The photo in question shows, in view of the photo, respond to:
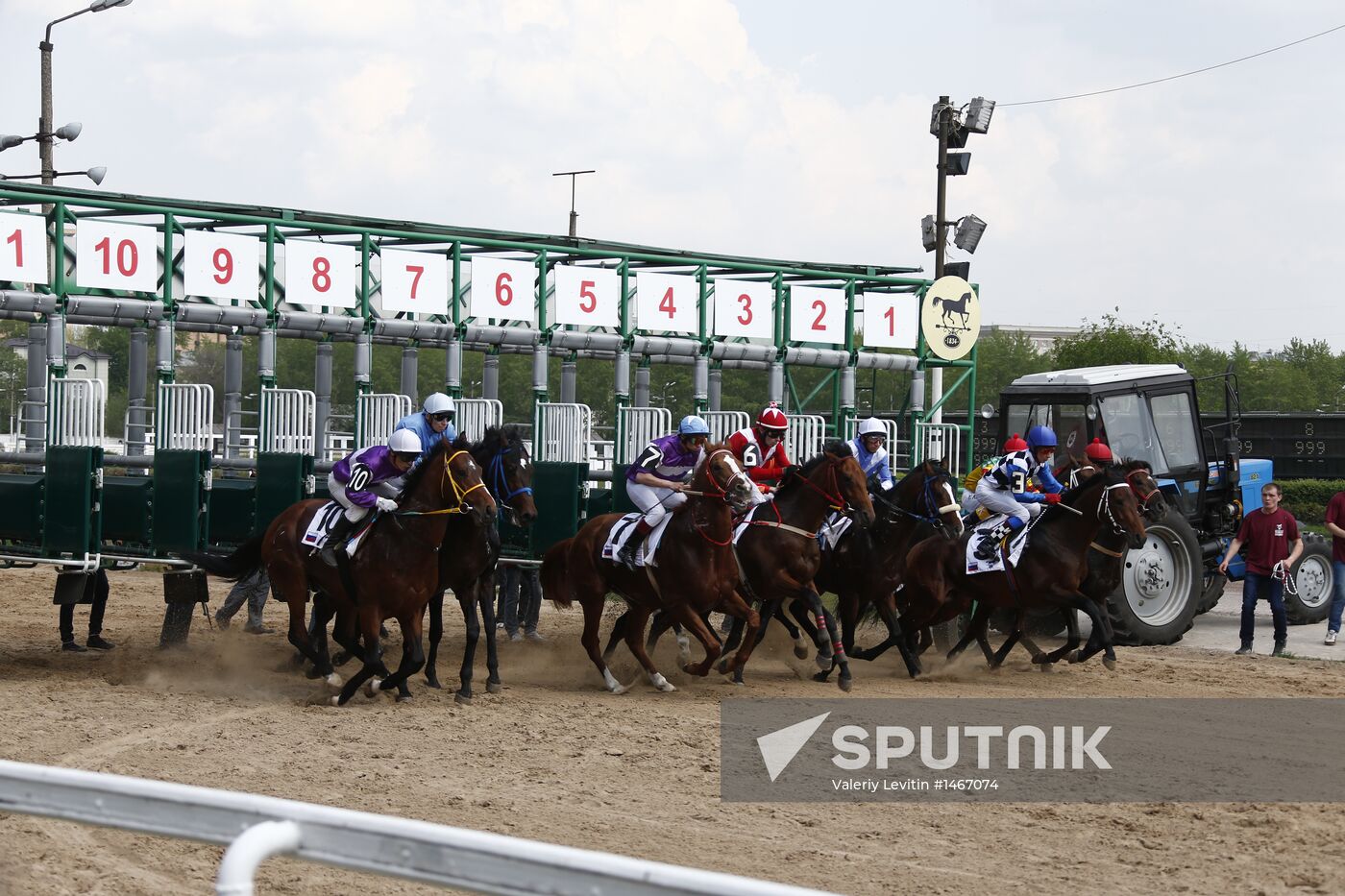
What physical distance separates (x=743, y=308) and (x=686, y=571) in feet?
26.4

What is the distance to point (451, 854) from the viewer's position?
2719mm

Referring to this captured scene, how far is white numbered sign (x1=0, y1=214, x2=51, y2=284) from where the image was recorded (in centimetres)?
1239

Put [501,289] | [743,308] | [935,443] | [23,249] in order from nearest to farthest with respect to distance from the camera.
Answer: [23,249] < [935,443] < [501,289] < [743,308]

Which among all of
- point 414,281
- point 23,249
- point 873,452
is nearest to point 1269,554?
point 873,452

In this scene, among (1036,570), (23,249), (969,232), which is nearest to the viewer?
(1036,570)

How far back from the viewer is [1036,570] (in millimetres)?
10773

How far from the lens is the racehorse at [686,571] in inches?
385

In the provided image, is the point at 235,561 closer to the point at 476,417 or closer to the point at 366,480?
the point at 366,480

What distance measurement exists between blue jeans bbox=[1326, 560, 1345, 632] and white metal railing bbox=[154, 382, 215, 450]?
9382mm

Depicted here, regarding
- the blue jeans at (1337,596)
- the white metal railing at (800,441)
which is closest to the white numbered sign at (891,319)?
the white metal railing at (800,441)

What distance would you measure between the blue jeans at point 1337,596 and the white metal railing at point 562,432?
6446mm

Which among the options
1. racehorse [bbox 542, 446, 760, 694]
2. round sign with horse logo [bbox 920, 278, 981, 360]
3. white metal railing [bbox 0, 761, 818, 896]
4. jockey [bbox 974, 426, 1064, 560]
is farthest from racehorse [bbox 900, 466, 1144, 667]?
white metal railing [bbox 0, 761, 818, 896]

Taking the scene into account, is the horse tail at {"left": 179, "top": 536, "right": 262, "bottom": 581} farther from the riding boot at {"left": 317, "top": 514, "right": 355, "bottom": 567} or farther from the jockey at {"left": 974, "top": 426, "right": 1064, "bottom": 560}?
the jockey at {"left": 974, "top": 426, "right": 1064, "bottom": 560}

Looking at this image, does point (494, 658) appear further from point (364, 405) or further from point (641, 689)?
point (364, 405)
